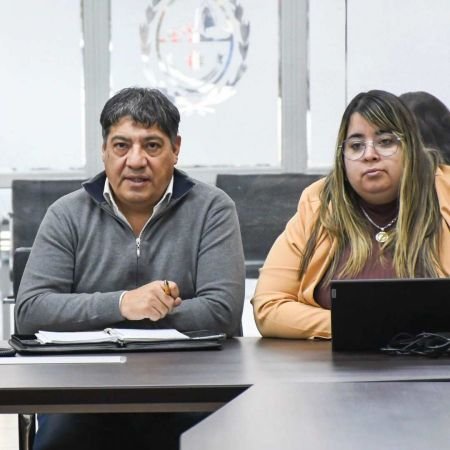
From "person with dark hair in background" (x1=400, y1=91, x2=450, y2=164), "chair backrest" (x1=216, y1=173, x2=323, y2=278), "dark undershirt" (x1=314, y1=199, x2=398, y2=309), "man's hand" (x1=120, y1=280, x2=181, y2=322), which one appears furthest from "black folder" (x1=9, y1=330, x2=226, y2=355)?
"chair backrest" (x1=216, y1=173, x2=323, y2=278)

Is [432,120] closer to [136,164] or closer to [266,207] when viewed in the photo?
[266,207]

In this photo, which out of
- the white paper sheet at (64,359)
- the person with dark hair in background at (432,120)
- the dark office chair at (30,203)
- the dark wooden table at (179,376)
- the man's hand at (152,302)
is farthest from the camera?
the dark office chair at (30,203)

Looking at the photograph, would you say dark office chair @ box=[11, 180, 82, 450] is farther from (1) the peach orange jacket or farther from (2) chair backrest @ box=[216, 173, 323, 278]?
(1) the peach orange jacket

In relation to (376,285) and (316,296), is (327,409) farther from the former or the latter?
Result: (316,296)

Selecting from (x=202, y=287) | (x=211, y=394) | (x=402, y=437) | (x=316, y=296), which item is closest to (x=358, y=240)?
(x=316, y=296)

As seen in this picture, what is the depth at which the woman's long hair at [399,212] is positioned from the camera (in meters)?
2.67

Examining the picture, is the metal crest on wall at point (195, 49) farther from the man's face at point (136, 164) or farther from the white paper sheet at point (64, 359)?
the white paper sheet at point (64, 359)

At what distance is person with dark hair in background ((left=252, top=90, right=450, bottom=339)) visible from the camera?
267cm

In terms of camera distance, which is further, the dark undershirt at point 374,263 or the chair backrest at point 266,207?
the chair backrest at point 266,207

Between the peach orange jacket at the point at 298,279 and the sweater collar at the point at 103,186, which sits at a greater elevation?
the sweater collar at the point at 103,186

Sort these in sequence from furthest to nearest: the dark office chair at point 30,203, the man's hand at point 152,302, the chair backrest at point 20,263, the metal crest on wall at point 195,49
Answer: the metal crest on wall at point 195,49 < the dark office chair at point 30,203 < the chair backrest at point 20,263 < the man's hand at point 152,302

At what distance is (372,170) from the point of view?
2.74 meters

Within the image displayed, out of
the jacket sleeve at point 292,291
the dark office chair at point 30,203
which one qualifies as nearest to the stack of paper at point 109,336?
the jacket sleeve at point 292,291

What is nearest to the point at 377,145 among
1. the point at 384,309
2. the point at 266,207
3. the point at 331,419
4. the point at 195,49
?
the point at 384,309
